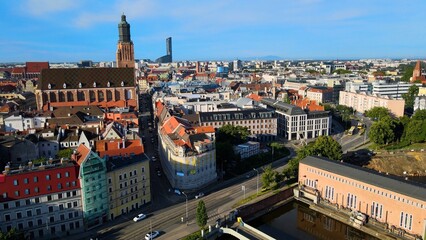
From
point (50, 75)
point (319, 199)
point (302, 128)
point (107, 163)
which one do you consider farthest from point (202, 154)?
point (50, 75)

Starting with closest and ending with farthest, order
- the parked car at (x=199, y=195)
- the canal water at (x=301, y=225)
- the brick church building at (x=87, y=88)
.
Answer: the canal water at (x=301, y=225)
the parked car at (x=199, y=195)
the brick church building at (x=87, y=88)

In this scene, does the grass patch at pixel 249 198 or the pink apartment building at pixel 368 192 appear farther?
the grass patch at pixel 249 198

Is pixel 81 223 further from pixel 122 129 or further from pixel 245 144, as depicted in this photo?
pixel 245 144

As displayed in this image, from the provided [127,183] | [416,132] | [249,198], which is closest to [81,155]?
[127,183]

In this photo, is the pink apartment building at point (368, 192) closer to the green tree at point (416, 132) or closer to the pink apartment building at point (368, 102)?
the green tree at point (416, 132)

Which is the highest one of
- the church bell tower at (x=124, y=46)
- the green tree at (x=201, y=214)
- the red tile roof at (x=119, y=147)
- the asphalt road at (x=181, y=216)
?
the church bell tower at (x=124, y=46)

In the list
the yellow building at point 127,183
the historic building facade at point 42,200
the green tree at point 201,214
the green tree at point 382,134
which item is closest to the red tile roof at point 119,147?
the yellow building at point 127,183
